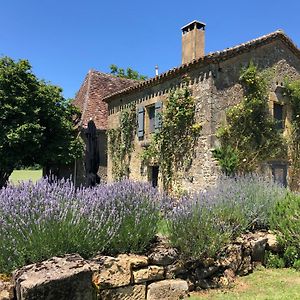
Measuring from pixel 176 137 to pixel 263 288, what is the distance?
752 cm

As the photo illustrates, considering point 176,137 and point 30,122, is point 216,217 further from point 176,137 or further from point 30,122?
point 30,122

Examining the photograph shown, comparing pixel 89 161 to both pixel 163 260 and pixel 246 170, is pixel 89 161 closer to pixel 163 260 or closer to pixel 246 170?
pixel 163 260

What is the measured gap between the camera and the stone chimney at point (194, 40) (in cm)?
1295

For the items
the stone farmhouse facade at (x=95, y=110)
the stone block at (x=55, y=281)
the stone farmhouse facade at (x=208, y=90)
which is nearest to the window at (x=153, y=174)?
the stone farmhouse facade at (x=208, y=90)

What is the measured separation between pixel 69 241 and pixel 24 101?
11.7m

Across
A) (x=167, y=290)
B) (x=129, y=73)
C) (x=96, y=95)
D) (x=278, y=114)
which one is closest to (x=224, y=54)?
(x=278, y=114)

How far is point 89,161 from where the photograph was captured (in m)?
8.46

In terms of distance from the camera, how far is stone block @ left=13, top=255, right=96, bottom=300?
309 cm

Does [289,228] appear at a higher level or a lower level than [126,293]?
higher

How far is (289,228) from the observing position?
19.0 ft

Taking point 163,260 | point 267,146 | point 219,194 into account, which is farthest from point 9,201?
point 267,146

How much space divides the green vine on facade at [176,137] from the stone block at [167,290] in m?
7.07

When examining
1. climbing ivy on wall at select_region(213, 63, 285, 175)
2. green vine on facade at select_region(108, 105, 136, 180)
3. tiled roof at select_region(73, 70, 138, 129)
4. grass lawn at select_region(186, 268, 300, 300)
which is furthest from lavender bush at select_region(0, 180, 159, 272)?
tiled roof at select_region(73, 70, 138, 129)

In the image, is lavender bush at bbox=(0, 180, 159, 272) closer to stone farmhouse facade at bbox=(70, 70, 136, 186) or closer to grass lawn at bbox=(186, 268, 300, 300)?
grass lawn at bbox=(186, 268, 300, 300)
